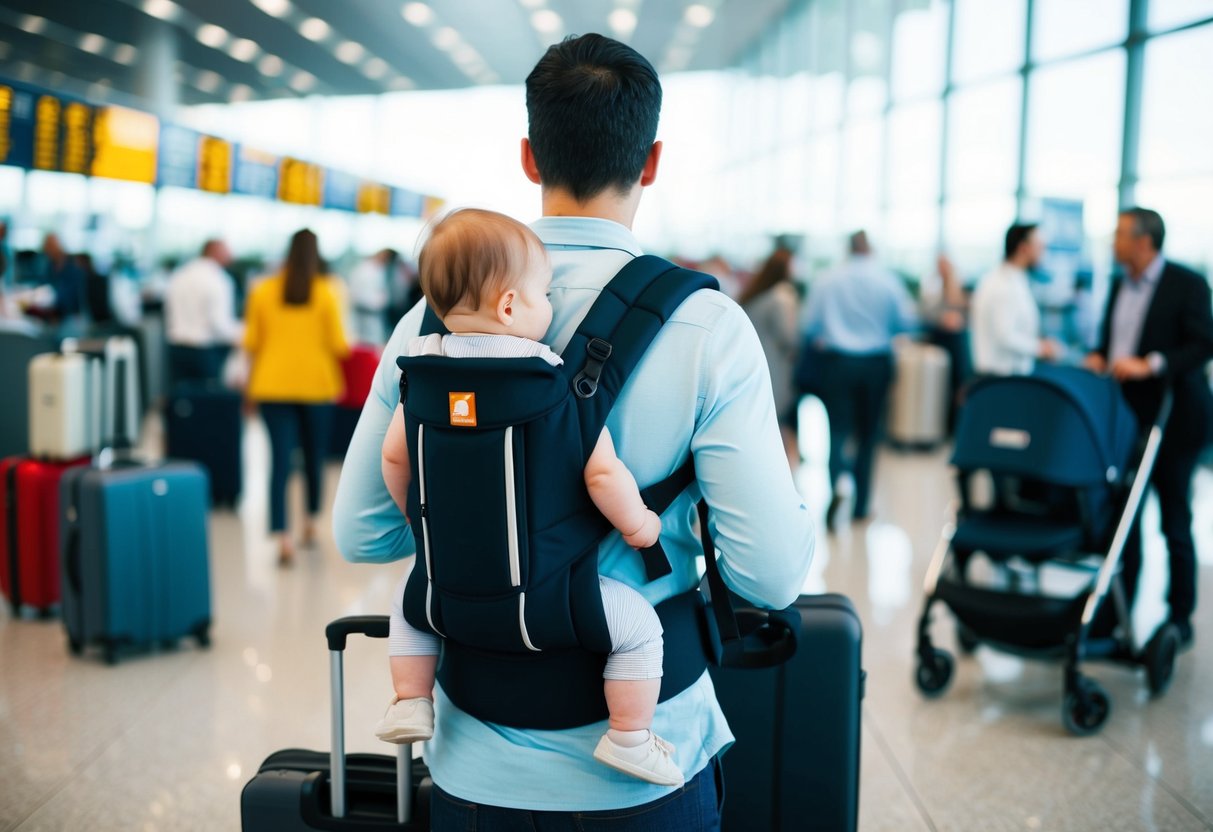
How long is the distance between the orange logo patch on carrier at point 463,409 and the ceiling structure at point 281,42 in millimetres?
4752

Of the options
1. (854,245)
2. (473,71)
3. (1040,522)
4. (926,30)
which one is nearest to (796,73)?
(926,30)

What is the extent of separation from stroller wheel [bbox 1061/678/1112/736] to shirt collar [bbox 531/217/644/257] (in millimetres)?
2776

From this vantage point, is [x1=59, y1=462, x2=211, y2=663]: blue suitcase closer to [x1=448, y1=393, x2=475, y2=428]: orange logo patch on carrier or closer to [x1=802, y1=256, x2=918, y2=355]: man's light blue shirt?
[x1=448, y1=393, x2=475, y2=428]: orange logo patch on carrier

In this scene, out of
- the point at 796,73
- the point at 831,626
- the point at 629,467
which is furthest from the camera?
the point at 796,73

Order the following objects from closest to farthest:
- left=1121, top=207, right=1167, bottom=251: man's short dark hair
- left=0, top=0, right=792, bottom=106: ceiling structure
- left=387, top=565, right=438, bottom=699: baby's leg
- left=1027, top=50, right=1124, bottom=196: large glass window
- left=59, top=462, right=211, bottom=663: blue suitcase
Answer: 1. left=387, top=565, right=438, bottom=699: baby's leg
2. left=59, top=462, right=211, bottom=663: blue suitcase
3. left=1121, top=207, right=1167, bottom=251: man's short dark hair
4. left=0, top=0, right=792, bottom=106: ceiling structure
5. left=1027, top=50, right=1124, bottom=196: large glass window

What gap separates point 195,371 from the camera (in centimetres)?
822

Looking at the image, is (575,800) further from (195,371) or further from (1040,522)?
(195,371)

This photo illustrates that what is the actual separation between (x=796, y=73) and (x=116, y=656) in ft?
52.0

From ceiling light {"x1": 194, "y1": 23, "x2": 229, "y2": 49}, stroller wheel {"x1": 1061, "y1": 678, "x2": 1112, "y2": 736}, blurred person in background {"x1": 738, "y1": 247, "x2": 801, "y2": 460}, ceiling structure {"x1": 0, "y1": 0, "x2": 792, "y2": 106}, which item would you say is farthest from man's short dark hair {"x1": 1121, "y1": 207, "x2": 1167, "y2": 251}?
ceiling light {"x1": 194, "y1": 23, "x2": 229, "y2": 49}

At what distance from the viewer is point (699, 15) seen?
15.5 meters

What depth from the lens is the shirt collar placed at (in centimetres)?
121

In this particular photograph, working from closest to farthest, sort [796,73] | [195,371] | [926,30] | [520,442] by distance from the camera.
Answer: [520,442] → [195,371] → [926,30] → [796,73]

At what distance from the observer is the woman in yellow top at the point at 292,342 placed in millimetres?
5051

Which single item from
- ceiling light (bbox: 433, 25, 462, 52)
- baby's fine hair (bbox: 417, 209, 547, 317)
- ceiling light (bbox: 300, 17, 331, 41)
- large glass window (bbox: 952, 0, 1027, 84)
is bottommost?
baby's fine hair (bbox: 417, 209, 547, 317)
